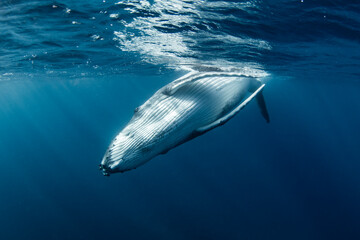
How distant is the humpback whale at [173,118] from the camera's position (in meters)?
1.20

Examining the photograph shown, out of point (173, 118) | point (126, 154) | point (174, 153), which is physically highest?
point (173, 118)

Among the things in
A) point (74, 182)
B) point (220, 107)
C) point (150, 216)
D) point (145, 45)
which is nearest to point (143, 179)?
point (150, 216)

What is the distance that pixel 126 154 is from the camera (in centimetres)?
119

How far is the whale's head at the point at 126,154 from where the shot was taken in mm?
1178

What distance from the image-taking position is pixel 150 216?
24.1 meters

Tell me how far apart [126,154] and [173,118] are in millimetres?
324

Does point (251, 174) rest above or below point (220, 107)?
below

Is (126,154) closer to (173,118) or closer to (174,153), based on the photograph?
(173,118)

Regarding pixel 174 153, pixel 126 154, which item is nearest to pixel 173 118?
pixel 126 154

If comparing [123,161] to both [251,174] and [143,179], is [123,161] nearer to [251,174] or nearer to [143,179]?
[143,179]

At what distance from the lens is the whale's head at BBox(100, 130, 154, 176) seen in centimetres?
118

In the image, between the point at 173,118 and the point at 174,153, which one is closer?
the point at 173,118

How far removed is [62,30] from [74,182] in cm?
2640

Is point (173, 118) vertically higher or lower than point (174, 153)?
higher
